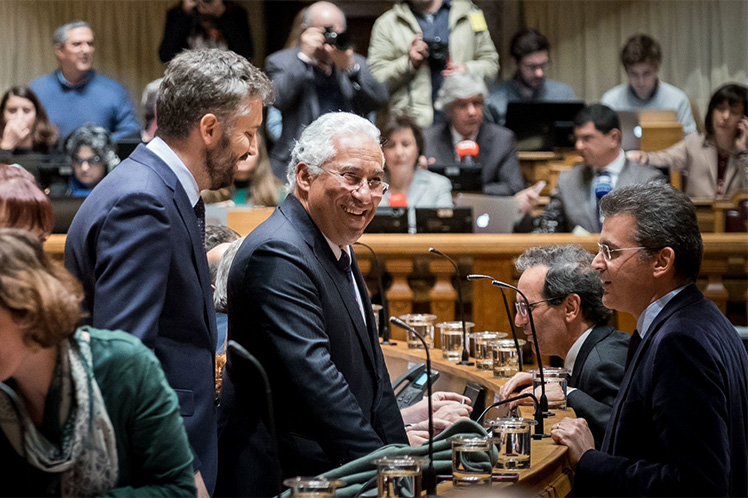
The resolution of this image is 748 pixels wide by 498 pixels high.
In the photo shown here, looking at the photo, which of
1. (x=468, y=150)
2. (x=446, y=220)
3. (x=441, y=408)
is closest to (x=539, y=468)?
(x=441, y=408)

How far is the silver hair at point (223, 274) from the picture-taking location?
2.93 meters

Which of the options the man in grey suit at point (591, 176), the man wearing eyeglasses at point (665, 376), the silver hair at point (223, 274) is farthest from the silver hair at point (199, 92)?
the man in grey suit at point (591, 176)

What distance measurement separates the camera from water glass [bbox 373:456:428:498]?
1855mm

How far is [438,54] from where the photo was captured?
6.36 meters

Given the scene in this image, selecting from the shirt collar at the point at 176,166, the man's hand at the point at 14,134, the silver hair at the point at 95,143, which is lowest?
the shirt collar at the point at 176,166

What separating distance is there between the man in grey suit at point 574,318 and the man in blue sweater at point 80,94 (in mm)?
4061

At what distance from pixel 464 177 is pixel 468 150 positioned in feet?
1.86

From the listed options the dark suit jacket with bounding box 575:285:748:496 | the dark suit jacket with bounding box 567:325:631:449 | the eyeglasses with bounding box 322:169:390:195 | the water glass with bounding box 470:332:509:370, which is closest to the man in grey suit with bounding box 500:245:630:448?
the dark suit jacket with bounding box 567:325:631:449

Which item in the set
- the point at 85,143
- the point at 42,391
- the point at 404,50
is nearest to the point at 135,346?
the point at 42,391

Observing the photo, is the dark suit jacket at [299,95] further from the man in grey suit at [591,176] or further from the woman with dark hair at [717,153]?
the woman with dark hair at [717,153]

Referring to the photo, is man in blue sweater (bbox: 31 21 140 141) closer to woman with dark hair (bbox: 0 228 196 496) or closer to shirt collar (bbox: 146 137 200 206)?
shirt collar (bbox: 146 137 200 206)

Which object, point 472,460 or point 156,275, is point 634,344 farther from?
point 156,275

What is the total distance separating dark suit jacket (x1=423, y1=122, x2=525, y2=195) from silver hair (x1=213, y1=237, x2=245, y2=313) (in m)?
3.22

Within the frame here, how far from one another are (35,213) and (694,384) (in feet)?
5.19
